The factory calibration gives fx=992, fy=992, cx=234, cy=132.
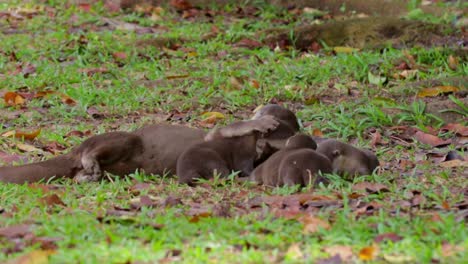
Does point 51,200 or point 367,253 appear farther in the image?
point 51,200

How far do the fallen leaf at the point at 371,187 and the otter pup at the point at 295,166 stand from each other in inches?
9.2

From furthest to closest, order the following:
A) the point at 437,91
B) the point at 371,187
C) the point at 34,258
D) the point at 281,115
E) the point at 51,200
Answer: the point at 437,91 → the point at 281,115 → the point at 371,187 → the point at 51,200 → the point at 34,258

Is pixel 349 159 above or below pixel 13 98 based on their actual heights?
above

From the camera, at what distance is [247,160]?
722 cm

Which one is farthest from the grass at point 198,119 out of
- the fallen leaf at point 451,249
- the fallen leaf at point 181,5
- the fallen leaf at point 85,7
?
the fallen leaf at point 181,5

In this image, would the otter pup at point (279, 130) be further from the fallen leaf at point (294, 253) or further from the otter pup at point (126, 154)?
the fallen leaf at point (294, 253)

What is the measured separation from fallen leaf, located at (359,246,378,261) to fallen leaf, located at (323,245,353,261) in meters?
0.06

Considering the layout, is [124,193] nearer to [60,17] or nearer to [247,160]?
[247,160]

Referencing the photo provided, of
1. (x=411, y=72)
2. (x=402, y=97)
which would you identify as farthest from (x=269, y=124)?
(x=411, y=72)

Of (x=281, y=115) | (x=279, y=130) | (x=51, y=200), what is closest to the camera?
(x=51, y=200)

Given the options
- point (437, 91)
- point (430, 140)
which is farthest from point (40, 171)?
point (437, 91)

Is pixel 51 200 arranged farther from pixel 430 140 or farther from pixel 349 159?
pixel 430 140

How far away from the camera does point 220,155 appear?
7.06m

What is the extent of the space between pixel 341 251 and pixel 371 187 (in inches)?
66.0
